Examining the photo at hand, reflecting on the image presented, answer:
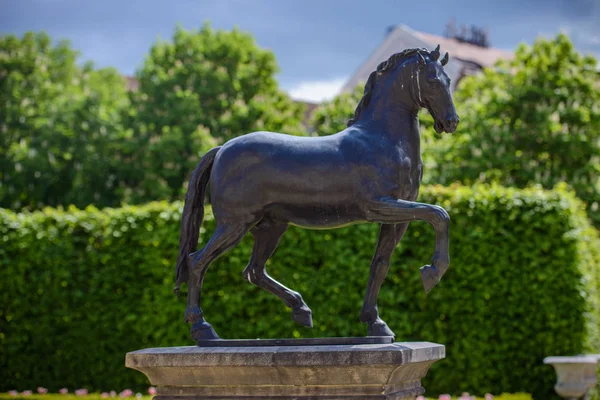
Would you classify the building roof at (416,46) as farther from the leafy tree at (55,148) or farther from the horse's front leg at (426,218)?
the horse's front leg at (426,218)

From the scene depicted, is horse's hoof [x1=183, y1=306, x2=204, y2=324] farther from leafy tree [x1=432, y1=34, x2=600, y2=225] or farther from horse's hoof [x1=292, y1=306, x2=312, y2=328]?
leafy tree [x1=432, y1=34, x2=600, y2=225]

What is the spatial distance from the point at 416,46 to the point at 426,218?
24.0 metres

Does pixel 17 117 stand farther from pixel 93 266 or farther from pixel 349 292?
pixel 349 292

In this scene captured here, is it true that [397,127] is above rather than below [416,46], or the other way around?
below

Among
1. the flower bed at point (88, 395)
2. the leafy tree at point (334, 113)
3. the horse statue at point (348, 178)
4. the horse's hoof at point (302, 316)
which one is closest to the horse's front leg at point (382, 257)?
the horse statue at point (348, 178)

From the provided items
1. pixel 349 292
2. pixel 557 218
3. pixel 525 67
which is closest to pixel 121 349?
pixel 349 292

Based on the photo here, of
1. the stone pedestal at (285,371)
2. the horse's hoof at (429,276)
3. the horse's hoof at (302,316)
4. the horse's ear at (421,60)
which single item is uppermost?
the horse's ear at (421,60)

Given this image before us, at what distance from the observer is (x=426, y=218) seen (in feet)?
15.4

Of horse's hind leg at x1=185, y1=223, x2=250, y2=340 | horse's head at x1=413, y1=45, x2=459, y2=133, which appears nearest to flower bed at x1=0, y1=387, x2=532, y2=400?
horse's hind leg at x1=185, y1=223, x2=250, y2=340

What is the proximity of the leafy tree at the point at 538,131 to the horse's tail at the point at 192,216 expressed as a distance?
1232 cm

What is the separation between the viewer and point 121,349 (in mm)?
11359

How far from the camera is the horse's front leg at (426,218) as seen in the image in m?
4.64

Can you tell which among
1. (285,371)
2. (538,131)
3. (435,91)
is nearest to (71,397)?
(285,371)

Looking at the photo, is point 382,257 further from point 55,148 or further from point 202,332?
point 55,148
